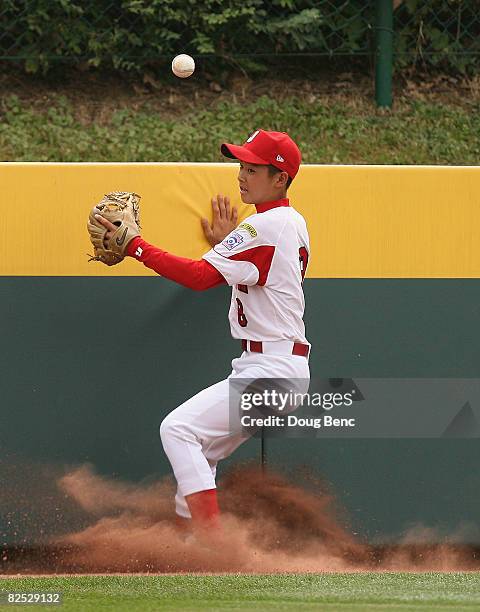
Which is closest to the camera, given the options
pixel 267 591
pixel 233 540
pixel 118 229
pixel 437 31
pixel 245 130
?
pixel 267 591

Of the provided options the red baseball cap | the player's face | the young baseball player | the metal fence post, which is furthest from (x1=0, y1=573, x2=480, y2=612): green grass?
the metal fence post

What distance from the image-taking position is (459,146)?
7.25 m

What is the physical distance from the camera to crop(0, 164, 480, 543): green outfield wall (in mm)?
4836

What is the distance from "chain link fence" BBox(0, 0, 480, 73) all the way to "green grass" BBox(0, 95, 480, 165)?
0.36 m

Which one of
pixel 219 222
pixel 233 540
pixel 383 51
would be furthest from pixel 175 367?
pixel 383 51

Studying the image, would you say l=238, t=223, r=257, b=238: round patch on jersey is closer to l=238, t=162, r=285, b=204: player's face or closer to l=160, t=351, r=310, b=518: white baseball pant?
l=238, t=162, r=285, b=204: player's face

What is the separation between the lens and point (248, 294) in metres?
4.59

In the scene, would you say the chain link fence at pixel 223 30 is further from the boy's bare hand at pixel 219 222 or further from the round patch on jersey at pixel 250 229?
the round patch on jersey at pixel 250 229

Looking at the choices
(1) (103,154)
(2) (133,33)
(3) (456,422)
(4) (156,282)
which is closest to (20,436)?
(4) (156,282)

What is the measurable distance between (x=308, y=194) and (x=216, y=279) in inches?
28.7

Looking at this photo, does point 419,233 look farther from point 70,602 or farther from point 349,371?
point 70,602

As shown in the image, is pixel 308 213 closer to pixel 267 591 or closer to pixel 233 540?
pixel 233 540

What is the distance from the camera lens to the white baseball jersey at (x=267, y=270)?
4.45 m

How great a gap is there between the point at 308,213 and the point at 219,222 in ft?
1.32
